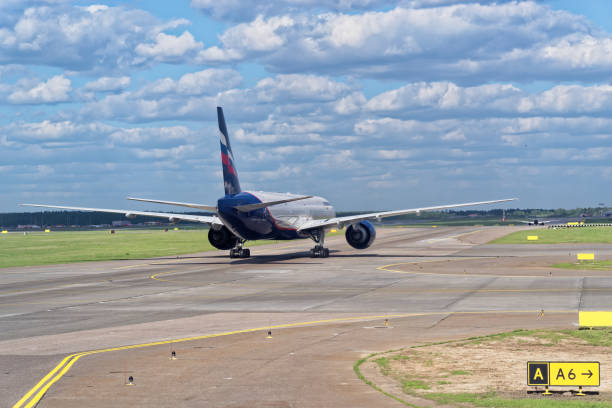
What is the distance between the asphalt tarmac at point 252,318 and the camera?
18.4 meters

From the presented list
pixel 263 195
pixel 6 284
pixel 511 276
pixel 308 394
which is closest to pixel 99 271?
pixel 6 284

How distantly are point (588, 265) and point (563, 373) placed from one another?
136ft

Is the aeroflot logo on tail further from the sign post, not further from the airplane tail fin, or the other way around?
the sign post

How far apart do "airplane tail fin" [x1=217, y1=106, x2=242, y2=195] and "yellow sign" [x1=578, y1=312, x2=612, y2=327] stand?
1618 inches

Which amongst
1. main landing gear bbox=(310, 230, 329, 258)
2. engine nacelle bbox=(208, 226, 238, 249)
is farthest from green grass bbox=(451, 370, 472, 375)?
main landing gear bbox=(310, 230, 329, 258)

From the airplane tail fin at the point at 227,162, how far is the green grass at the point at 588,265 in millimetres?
26026

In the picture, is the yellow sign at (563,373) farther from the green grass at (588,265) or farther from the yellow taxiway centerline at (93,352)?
the green grass at (588,265)

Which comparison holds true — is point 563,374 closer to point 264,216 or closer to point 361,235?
point 264,216

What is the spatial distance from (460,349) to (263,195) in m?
41.8

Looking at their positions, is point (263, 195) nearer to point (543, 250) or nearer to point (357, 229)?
point (357, 229)

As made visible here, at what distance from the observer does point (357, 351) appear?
22.8 meters

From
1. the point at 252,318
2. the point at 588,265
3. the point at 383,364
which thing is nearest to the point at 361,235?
the point at 588,265

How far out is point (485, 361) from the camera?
67.7 ft

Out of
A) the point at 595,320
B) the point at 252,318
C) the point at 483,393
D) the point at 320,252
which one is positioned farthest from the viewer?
the point at 320,252
